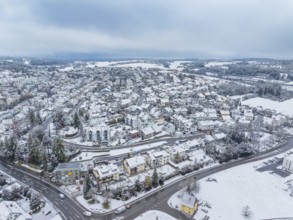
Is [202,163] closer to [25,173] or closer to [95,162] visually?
[95,162]

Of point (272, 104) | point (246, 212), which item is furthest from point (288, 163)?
point (272, 104)

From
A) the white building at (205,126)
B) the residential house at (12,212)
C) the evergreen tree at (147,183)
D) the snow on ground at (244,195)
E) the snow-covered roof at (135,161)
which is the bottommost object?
the snow on ground at (244,195)

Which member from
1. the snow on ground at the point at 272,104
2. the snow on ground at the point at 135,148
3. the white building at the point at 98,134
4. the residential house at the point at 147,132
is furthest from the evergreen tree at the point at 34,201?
the snow on ground at the point at 272,104

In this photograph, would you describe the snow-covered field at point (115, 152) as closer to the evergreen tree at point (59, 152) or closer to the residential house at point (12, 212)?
the evergreen tree at point (59, 152)

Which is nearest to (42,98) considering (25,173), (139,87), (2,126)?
(2,126)

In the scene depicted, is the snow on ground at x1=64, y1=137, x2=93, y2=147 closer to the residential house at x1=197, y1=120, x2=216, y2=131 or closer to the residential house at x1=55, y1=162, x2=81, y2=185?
the residential house at x1=55, y1=162, x2=81, y2=185

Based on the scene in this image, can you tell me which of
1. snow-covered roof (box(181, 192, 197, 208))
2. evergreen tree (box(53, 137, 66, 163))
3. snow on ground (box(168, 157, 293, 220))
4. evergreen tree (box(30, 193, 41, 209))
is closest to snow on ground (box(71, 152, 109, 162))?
evergreen tree (box(53, 137, 66, 163))
